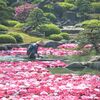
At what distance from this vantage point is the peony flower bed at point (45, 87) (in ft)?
50.5

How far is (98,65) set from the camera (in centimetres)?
2583

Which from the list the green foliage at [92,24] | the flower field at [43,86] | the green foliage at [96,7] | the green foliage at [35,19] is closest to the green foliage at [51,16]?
the green foliage at [92,24]

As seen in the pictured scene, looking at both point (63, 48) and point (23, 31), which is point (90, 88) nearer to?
point (63, 48)

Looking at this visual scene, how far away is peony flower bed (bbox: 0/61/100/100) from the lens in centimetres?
1538

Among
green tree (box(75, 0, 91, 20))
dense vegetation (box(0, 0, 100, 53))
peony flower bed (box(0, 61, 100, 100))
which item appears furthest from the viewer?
green tree (box(75, 0, 91, 20))

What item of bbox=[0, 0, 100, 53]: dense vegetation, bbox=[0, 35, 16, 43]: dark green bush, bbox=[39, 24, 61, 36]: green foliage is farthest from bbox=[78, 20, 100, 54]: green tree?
bbox=[39, 24, 61, 36]: green foliage

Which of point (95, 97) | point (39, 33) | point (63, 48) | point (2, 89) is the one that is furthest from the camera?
point (39, 33)

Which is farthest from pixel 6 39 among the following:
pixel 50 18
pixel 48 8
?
pixel 48 8

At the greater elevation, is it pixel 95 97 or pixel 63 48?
pixel 95 97

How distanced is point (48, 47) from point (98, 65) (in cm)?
1799

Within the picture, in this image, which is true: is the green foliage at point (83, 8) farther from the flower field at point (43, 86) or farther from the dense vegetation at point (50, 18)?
the flower field at point (43, 86)

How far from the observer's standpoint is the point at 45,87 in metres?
17.0

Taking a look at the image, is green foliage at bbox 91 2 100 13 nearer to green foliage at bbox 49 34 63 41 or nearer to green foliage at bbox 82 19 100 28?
green foliage at bbox 82 19 100 28

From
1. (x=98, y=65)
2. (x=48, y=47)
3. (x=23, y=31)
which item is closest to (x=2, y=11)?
(x=23, y=31)
